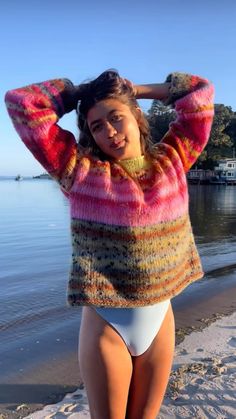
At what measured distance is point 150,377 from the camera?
2.06m

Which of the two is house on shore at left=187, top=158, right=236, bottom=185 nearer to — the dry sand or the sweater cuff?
the dry sand

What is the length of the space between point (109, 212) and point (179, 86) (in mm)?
834

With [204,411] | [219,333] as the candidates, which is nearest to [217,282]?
[219,333]

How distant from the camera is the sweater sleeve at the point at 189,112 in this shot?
89.7 inches

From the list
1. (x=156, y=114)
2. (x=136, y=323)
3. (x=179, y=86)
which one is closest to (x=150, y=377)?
(x=136, y=323)

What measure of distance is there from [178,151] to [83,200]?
0.63 metres

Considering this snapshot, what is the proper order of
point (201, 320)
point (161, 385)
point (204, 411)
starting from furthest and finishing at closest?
point (201, 320)
point (204, 411)
point (161, 385)

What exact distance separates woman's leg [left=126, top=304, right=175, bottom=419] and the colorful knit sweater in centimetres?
24

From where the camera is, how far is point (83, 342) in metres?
1.95

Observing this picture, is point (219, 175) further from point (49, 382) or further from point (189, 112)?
point (189, 112)

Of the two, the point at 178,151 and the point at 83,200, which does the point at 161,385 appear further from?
the point at 178,151

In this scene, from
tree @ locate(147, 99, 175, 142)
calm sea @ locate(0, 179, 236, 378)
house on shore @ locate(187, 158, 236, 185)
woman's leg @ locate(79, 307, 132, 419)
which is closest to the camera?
woman's leg @ locate(79, 307, 132, 419)

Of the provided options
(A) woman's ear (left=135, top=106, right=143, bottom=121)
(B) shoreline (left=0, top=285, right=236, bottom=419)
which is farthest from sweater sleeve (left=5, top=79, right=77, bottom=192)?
(B) shoreline (left=0, top=285, right=236, bottom=419)

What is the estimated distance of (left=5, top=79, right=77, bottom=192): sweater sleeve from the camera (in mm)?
1978
